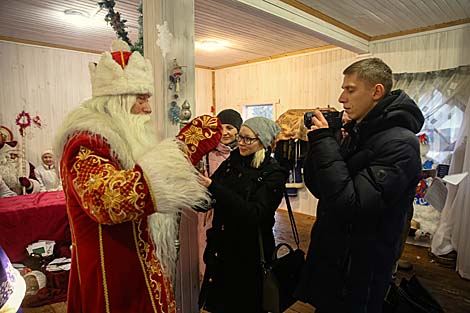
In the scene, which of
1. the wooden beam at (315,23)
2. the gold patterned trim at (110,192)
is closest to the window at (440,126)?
the wooden beam at (315,23)

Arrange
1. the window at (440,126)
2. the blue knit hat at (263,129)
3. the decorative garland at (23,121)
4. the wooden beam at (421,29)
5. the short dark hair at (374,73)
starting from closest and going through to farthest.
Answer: the short dark hair at (374,73), the blue knit hat at (263,129), the wooden beam at (421,29), the window at (440,126), the decorative garland at (23,121)

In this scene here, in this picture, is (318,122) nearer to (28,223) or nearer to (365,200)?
(365,200)

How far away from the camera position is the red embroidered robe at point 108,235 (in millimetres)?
830

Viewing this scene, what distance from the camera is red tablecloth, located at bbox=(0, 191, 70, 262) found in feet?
9.91

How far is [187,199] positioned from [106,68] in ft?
1.67

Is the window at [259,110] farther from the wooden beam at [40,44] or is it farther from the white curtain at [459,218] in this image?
the white curtain at [459,218]

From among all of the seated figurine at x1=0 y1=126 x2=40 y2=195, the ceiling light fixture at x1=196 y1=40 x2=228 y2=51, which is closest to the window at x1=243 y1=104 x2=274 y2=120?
the ceiling light fixture at x1=196 y1=40 x2=228 y2=51

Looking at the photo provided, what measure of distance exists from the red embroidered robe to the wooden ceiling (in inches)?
75.1

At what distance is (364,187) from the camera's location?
1.16 m

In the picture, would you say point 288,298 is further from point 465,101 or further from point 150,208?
point 465,101

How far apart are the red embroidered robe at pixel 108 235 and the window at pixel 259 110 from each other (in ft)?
16.4

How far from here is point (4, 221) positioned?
300 cm

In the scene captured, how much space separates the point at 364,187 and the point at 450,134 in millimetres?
Answer: 3438

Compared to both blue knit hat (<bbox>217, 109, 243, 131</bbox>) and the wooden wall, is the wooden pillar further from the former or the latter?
the wooden wall
